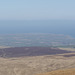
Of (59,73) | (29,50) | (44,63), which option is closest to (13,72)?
(44,63)

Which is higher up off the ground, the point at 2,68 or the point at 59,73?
the point at 59,73

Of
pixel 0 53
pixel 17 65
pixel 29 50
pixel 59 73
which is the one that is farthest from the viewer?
pixel 29 50

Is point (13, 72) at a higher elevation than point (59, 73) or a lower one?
lower

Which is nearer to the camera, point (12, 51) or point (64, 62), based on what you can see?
point (64, 62)

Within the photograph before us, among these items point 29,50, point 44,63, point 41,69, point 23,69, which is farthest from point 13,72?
point 29,50

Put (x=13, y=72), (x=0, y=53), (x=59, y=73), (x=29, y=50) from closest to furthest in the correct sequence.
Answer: (x=59, y=73)
(x=13, y=72)
(x=0, y=53)
(x=29, y=50)

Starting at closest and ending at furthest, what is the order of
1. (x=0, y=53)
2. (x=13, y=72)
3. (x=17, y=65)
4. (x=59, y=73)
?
1. (x=59, y=73)
2. (x=13, y=72)
3. (x=17, y=65)
4. (x=0, y=53)

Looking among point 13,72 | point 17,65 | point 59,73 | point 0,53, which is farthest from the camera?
point 0,53

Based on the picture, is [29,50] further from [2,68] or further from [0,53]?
[2,68]

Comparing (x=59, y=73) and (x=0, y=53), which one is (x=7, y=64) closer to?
(x=59, y=73)
